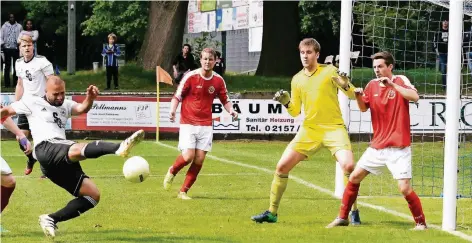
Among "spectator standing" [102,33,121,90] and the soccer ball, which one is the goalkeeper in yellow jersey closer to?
the soccer ball

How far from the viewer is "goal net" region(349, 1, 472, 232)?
1398cm

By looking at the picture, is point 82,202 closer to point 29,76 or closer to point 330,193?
point 330,193

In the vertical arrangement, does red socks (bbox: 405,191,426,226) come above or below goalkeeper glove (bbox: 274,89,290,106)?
below

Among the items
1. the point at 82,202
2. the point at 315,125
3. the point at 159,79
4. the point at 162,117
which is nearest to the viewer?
the point at 82,202

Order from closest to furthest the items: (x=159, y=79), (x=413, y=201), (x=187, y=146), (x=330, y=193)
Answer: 1. (x=413, y=201)
2. (x=187, y=146)
3. (x=330, y=193)
4. (x=159, y=79)

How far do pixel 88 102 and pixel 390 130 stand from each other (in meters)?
3.06

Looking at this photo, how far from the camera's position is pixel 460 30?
10.2 metres

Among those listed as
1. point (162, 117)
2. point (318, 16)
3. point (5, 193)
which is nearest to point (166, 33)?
point (162, 117)

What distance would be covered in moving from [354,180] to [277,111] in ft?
49.1

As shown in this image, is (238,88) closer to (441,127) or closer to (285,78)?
(285,78)

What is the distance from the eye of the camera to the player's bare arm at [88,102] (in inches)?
368

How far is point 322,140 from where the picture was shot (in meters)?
10.7

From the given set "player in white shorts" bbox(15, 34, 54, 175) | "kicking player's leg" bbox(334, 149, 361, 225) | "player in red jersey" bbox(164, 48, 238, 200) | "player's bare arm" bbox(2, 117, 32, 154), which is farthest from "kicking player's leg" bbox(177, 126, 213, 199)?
"player's bare arm" bbox(2, 117, 32, 154)

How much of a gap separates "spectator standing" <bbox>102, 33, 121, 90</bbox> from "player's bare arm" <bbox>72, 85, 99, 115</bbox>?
19.1 metres
